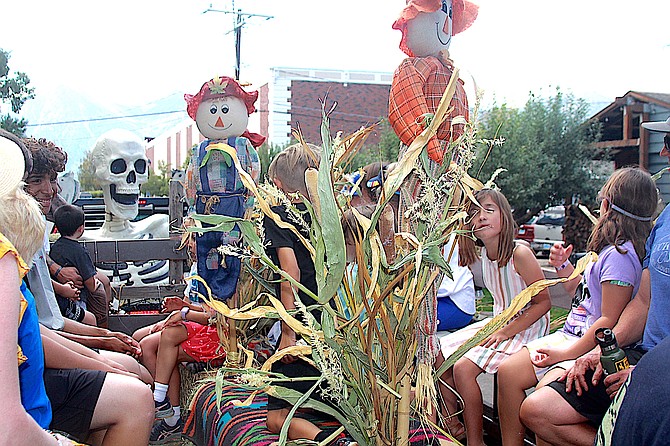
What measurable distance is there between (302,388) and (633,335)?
1.15m

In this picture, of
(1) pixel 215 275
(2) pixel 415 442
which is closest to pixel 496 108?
(1) pixel 215 275

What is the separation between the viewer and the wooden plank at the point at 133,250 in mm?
4770

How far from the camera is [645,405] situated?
1035 mm

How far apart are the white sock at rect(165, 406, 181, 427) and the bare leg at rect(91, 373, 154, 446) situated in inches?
44.6

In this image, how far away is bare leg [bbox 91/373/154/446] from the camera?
211cm

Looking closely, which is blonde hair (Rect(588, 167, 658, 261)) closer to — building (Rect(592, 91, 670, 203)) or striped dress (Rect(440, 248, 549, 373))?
striped dress (Rect(440, 248, 549, 373))

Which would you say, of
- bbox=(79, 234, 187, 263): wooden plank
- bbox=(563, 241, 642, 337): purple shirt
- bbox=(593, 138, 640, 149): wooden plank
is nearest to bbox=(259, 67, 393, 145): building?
bbox=(593, 138, 640, 149): wooden plank

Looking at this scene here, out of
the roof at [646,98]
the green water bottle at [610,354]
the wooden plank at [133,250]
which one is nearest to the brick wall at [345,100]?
the roof at [646,98]

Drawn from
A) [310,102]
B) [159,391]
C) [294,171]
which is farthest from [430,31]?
[310,102]

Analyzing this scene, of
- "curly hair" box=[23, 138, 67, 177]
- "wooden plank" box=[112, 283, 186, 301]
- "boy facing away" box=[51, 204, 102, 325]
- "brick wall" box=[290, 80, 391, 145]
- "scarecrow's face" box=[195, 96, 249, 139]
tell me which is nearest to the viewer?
"curly hair" box=[23, 138, 67, 177]

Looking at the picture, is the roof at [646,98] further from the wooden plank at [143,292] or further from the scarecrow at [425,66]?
the scarecrow at [425,66]

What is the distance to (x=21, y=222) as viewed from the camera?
1.61m

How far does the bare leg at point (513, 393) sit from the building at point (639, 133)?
393 inches

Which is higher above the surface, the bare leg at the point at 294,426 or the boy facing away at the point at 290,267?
the boy facing away at the point at 290,267
